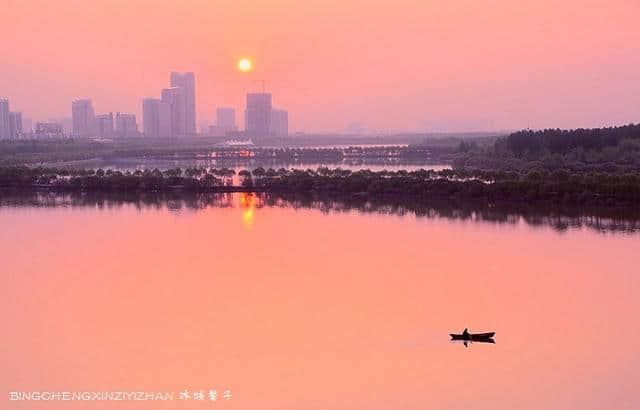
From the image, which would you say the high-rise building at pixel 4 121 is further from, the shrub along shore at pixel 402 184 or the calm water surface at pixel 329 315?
the calm water surface at pixel 329 315

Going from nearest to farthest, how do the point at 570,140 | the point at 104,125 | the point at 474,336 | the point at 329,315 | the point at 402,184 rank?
the point at 474,336 → the point at 329,315 → the point at 402,184 → the point at 570,140 → the point at 104,125

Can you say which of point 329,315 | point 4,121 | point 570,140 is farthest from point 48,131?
point 329,315

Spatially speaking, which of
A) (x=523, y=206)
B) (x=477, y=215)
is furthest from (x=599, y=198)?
(x=477, y=215)

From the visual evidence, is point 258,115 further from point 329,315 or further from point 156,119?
point 329,315

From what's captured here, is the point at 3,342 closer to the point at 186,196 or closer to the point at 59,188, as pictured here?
the point at 186,196

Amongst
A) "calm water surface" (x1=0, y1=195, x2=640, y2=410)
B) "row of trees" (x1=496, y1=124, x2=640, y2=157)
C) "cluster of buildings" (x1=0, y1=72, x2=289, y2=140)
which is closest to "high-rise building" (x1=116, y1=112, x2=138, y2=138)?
"cluster of buildings" (x1=0, y1=72, x2=289, y2=140)

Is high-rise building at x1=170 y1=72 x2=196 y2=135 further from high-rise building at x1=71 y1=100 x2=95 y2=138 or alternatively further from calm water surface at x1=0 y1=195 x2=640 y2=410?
calm water surface at x1=0 y1=195 x2=640 y2=410

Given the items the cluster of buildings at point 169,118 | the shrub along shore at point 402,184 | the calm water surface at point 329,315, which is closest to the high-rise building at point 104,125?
the cluster of buildings at point 169,118
